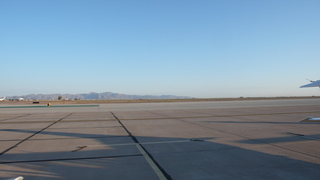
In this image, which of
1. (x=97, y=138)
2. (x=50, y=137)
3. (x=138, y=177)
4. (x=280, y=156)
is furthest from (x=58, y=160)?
(x=280, y=156)

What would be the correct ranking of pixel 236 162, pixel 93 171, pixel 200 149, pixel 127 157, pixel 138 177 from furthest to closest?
1. pixel 200 149
2. pixel 127 157
3. pixel 236 162
4. pixel 93 171
5. pixel 138 177

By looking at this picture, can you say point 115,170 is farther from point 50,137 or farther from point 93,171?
point 50,137

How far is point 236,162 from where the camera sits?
278 inches

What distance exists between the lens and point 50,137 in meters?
11.3

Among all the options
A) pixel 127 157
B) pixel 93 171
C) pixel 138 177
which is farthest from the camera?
pixel 127 157

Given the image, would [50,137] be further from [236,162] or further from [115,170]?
[236,162]

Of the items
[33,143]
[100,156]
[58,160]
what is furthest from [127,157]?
[33,143]

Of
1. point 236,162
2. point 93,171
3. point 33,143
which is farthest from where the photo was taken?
point 33,143

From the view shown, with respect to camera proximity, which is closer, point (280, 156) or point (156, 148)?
point (280, 156)

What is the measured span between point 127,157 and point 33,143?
A: 4.78 meters

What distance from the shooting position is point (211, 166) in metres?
6.69

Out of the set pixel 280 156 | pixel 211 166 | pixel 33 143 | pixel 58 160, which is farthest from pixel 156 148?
pixel 33 143

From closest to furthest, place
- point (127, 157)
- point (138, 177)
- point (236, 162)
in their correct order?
point (138, 177) → point (236, 162) → point (127, 157)

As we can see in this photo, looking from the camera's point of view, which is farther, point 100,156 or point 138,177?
point 100,156
